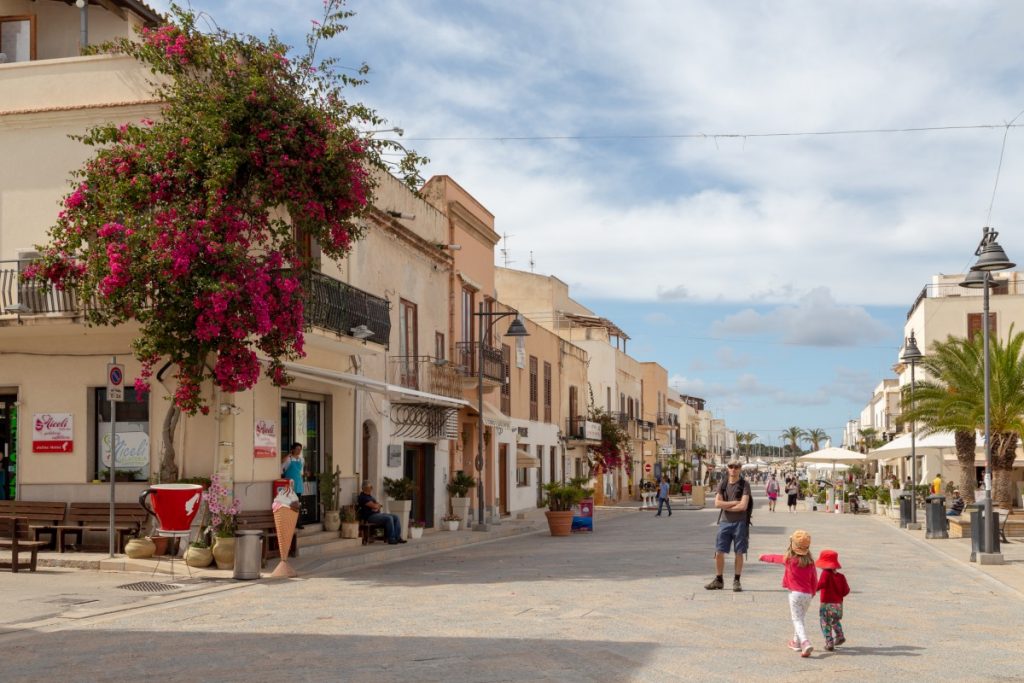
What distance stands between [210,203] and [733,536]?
822 cm

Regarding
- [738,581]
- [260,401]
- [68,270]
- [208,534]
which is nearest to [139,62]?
[68,270]

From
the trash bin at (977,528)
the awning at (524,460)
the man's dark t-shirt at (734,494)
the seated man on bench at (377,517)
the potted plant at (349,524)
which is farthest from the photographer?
the awning at (524,460)

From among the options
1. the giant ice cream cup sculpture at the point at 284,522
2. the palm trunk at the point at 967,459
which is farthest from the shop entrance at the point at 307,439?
the palm trunk at the point at 967,459

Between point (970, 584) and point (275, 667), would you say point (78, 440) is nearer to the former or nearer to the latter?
point (275, 667)

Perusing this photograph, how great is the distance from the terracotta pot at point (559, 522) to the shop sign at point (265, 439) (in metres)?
9.56

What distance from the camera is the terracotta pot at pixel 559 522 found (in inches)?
1075

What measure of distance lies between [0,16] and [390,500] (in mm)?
12429

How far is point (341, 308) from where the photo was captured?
810 inches

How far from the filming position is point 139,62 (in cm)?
1827

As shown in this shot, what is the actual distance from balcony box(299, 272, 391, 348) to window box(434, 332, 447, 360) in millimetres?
6451

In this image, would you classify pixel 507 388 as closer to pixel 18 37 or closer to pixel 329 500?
pixel 329 500

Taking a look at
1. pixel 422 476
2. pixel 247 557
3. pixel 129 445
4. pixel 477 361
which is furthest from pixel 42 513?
pixel 477 361

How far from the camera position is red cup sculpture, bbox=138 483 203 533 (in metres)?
15.7

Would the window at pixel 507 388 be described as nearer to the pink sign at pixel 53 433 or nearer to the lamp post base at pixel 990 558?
the pink sign at pixel 53 433
